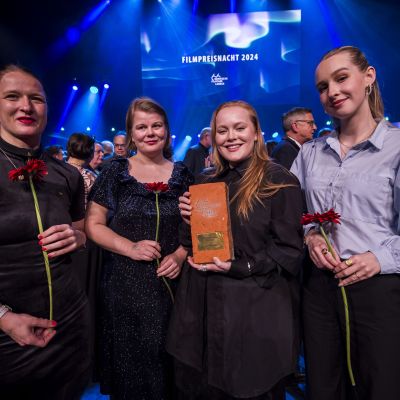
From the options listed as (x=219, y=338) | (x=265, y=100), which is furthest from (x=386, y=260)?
(x=265, y=100)

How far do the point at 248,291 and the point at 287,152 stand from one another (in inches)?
91.5

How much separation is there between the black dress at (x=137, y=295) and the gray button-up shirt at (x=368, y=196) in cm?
79

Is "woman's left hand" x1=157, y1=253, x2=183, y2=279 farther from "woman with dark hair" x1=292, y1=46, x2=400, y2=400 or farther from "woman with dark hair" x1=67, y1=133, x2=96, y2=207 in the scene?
"woman with dark hair" x1=67, y1=133, x2=96, y2=207

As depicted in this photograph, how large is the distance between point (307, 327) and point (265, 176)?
680 mm

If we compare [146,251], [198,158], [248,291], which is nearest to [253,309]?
[248,291]

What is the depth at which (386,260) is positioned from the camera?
130 centimetres

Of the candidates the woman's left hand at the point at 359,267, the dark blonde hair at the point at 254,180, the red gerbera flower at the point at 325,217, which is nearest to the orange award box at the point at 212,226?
the dark blonde hair at the point at 254,180

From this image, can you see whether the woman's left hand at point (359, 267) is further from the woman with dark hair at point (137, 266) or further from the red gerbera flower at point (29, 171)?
the red gerbera flower at point (29, 171)

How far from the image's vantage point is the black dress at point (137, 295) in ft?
5.99

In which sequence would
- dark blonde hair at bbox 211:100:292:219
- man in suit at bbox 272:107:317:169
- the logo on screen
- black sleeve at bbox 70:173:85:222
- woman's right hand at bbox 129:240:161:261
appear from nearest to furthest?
1. dark blonde hair at bbox 211:100:292:219
2. black sleeve at bbox 70:173:85:222
3. woman's right hand at bbox 129:240:161:261
4. man in suit at bbox 272:107:317:169
5. the logo on screen

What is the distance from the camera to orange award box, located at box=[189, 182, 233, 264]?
1.35 metres

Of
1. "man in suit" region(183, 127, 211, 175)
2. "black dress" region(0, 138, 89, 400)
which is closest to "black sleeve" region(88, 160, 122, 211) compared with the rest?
"black dress" region(0, 138, 89, 400)

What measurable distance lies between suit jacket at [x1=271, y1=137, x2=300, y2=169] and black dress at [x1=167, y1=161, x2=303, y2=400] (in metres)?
2.00

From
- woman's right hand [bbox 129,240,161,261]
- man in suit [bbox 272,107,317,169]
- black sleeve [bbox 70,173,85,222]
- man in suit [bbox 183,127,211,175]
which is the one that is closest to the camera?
black sleeve [bbox 70,173,85,222]
